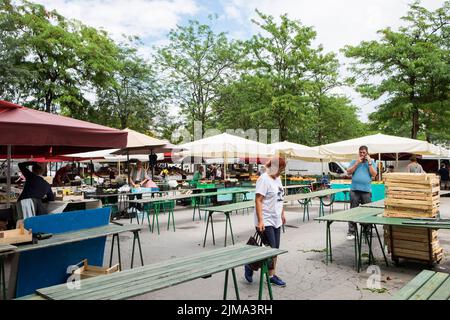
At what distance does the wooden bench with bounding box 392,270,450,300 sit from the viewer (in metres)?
3.00

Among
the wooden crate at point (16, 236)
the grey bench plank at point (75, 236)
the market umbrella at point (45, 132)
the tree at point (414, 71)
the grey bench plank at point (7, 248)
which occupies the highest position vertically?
the tree at point (414, 71)

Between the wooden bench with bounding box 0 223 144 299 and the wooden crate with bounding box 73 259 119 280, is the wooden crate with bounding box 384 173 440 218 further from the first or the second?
the wooden crate with bounding box 73 259 119 280

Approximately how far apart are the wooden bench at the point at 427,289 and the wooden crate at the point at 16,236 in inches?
149

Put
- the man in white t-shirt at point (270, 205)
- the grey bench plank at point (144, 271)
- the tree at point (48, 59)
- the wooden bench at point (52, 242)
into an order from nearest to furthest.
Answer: the grey bench plank at point (144, 271)
the wooden bench at point (52, 242)
the man in white t-shirt at point (270, 205)
the tree at point (48, 59)

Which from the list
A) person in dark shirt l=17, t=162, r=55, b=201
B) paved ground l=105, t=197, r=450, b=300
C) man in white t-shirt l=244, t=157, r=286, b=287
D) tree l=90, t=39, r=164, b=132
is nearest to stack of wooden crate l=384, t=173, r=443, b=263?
paved ground l=105, t=197, r=450, b=300

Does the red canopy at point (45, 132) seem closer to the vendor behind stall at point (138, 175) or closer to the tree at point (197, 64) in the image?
the vendor behind stall at point (138, 175)

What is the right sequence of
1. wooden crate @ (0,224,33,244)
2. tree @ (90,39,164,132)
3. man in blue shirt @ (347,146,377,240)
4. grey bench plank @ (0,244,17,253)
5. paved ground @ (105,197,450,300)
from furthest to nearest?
tree @ (90,39,164,132) → man in blue shirt @ (347,146,377,240) → paved ground @ (105,197,450,300) → wooden crate @ (0,224,33,244) → grey bench plank @ (0,244,17,253)

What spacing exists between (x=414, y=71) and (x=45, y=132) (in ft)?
66.7

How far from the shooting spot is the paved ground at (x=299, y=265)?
190 inches

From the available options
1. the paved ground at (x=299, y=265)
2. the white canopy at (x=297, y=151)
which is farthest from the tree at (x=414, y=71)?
the paved ground at (x=299, y=265)

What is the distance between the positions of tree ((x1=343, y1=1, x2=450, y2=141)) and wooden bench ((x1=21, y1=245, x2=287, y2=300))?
19.3m

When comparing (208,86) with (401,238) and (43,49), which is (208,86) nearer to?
(43,49)

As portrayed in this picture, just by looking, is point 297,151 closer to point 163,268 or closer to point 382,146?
point 382,146

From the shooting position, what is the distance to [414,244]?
19.0ft
